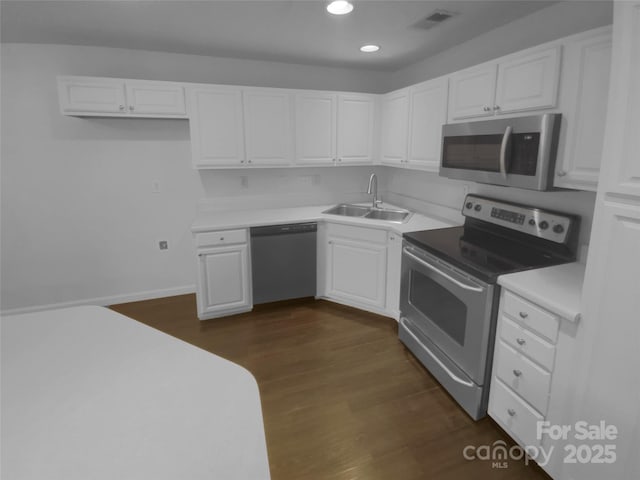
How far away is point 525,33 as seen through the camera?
2.44 meters

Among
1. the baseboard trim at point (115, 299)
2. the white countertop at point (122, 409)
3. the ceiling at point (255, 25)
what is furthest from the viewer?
the baseboard trim at point (115, 299)

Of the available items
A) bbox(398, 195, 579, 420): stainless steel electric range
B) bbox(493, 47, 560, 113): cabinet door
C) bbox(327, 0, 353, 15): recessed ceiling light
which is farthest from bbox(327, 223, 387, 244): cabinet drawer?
bbox(327, 0, 353, 15): recessed ceiling light

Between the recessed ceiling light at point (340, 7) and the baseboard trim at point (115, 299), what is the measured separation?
298 cm

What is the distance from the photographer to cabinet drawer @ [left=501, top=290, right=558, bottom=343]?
164 centimetres

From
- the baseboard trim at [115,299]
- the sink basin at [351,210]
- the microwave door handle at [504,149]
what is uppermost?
the microwave door handle at [504,149]

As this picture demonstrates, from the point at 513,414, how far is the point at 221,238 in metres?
2.48

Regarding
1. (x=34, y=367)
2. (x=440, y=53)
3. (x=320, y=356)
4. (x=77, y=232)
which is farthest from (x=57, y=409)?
(x=440, y=53)

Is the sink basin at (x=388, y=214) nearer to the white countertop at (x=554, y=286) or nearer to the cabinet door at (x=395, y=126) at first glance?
the cabinet door at (x=395, y=126)

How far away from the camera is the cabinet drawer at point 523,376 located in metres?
1.71

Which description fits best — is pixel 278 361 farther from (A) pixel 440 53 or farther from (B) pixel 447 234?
(A) pixel 440 53

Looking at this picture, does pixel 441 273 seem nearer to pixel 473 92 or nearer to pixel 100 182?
pixel 473 92

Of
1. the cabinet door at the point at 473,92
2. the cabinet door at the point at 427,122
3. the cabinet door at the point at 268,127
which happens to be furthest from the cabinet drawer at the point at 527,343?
the cabinet door at the point at 268,127

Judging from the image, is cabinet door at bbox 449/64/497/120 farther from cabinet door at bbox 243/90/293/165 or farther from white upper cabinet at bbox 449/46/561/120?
cabinet door at bbox 243/90/293/165

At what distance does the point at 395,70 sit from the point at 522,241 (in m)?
2.54
